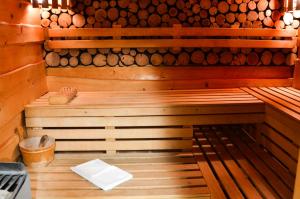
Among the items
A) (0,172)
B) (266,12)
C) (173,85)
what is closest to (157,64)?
(173,85)

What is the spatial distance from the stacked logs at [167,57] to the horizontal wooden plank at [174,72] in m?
0.08

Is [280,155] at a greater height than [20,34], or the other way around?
[20,34]

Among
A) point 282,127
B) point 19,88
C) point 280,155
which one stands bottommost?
point 280,155

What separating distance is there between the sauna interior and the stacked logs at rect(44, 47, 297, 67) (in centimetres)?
1

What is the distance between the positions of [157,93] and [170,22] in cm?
105

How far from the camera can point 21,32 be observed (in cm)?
344

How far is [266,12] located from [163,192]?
3.12 meters

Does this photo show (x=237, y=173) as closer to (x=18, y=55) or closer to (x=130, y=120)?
(x=130, y=120)

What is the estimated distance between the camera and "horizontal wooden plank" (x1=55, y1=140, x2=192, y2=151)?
11.6ft

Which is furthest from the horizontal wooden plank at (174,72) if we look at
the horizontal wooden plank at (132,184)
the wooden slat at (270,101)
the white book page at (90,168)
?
the horizontal wooden plank at (132,184)

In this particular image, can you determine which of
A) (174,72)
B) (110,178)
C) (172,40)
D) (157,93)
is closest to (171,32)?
(172,40)

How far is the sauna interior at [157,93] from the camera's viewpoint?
9.91ft

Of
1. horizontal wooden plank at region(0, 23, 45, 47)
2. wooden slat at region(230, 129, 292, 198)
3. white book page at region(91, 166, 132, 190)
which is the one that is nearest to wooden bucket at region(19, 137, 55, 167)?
white book page at region(91, 166, 132, 190)

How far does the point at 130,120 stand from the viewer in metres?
3.51
